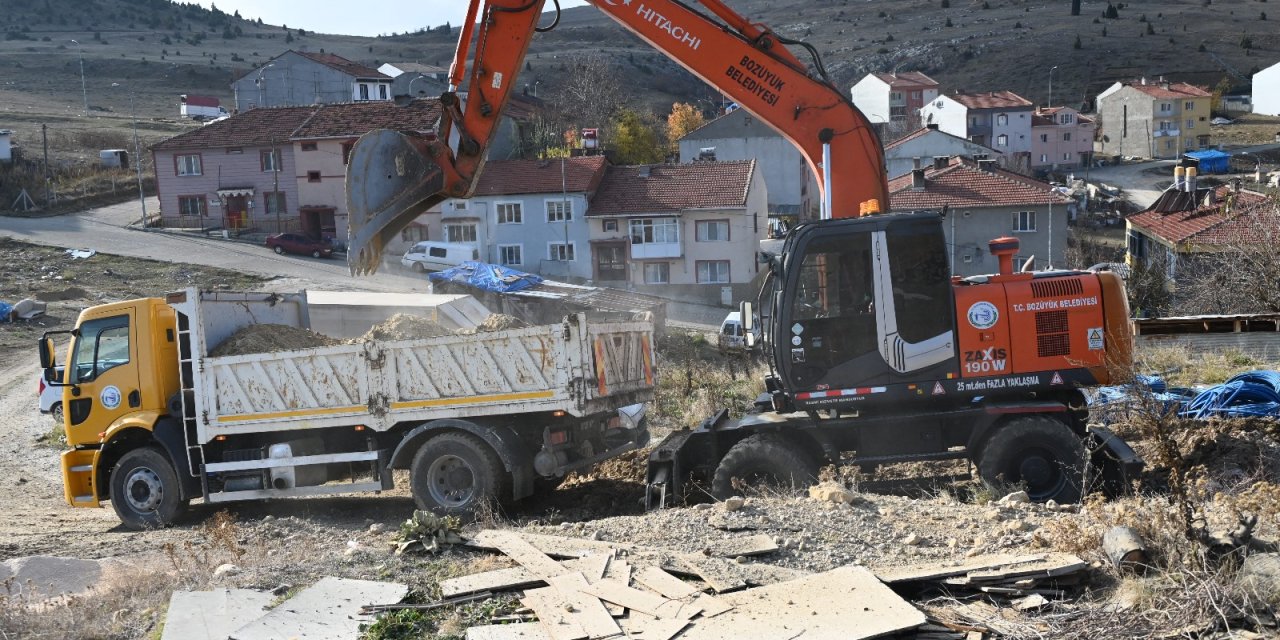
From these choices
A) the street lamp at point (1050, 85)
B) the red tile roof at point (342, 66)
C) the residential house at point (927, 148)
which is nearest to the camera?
the residential house at point (927, 148)

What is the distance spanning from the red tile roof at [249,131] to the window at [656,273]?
18.6 m

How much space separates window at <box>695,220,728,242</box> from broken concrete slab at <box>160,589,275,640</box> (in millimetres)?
41641

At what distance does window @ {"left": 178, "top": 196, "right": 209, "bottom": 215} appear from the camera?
5703 cm

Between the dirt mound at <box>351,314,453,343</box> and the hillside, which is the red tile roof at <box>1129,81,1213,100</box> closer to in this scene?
the hillside

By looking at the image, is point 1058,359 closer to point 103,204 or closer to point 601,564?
point 601,564

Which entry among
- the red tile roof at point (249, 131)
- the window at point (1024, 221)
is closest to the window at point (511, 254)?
the red tile roof at point (249, 131)

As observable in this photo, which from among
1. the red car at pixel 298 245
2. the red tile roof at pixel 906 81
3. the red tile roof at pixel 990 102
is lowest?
the red car at pixel 298 245

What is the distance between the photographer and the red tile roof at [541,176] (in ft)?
166

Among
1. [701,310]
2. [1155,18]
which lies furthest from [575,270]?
[1155,18]

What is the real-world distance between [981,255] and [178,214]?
37.4 meters

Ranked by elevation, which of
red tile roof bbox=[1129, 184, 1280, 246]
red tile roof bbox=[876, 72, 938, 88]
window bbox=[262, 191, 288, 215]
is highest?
red tile roof bbox=[876, 72, 938, 88]

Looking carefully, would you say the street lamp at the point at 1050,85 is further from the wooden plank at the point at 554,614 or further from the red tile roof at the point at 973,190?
the wooden plank at the point at 554,614

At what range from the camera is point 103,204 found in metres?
59.5

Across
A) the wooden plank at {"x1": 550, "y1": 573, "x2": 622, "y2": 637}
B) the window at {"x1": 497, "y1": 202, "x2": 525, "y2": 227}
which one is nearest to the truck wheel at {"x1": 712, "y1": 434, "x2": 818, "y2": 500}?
the wooden plank at {"x1": 550, "y1": 573, "x2": 622, "y2": 637}
